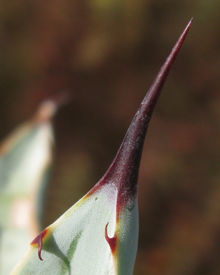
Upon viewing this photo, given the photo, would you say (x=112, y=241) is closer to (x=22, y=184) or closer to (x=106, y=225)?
(x=106, y=225)

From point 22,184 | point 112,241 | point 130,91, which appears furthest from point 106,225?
point 130,91

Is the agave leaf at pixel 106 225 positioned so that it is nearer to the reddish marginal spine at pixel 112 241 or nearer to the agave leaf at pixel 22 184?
the reddish marginal spine at pixel 112 241

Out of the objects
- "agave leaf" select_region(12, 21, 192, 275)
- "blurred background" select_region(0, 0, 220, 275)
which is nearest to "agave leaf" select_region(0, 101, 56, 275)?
"agave leaf" select_region(12, 21, 192, 275)

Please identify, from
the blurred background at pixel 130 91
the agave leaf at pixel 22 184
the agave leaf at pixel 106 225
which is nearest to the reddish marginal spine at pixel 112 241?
the agave leaf at pixel 106 225

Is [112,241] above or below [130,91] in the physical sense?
above

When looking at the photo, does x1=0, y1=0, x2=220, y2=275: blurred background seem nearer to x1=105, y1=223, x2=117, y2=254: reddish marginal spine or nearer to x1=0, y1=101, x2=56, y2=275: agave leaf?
x1=0, y1=101, x2=56, y2=275: agave leaf

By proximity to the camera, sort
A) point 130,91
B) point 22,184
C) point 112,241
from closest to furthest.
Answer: point 112,241
point 22,184
point 130,91

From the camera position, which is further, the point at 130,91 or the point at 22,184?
the point at 130,91
